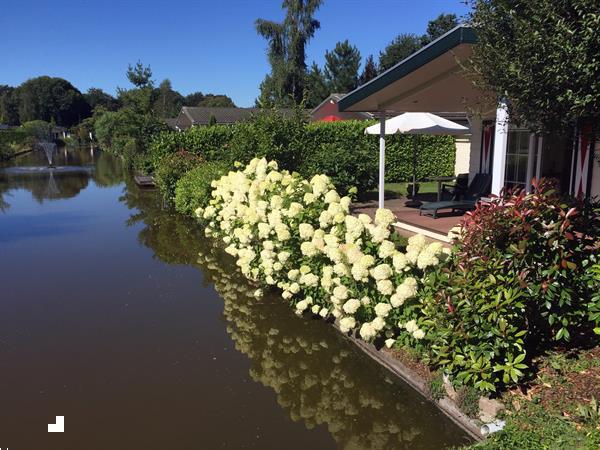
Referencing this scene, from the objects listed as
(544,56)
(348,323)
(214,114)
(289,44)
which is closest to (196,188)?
(348,323)

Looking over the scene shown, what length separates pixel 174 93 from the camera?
116m

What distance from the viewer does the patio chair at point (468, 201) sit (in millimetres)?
9234

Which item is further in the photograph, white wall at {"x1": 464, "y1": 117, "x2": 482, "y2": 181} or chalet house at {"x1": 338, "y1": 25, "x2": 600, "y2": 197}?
white wall at {"x1": 464, "y1": 117, "x2": 482, "y2": 181}

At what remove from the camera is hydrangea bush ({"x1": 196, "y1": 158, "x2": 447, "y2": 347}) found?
4.53 meters

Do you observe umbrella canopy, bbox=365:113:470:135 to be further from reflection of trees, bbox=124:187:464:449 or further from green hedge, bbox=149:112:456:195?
reflection of trees, bbox=124:187:464:449

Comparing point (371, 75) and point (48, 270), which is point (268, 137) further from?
point (371, 75)

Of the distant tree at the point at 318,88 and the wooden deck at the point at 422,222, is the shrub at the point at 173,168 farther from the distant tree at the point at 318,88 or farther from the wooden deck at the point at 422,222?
the distant tree at the point at 318,88

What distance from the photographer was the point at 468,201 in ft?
31.3

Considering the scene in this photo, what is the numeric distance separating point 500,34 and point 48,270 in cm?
784

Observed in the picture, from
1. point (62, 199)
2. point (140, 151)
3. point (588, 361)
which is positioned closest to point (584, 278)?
point (588, 361)

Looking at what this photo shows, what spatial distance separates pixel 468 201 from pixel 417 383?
602 cm

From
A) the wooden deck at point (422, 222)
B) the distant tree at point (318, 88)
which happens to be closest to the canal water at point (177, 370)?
the wooden deck at point (422, 222)

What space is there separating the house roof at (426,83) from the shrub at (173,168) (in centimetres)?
714

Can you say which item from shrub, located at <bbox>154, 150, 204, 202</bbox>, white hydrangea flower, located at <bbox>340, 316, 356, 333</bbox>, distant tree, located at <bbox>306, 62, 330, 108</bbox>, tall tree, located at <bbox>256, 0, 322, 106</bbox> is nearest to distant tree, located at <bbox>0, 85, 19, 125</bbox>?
distant tree, located at <bbox>306, 62, 330, 108</bbox>
